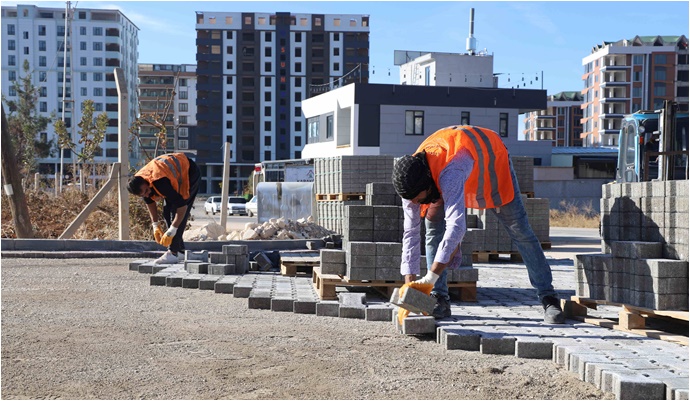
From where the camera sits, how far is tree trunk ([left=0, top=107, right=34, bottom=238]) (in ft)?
51.4

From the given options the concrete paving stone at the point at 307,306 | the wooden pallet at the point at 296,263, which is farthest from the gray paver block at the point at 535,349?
the wooden pallet at the point at 296,263

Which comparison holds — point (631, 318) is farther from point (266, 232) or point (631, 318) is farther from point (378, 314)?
point (266, 232)

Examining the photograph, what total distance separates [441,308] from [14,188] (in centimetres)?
1136

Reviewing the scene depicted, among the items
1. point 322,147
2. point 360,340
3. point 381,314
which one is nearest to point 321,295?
point 381,314

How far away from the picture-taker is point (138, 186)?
11.2 metres

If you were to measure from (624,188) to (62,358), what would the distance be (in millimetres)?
5009

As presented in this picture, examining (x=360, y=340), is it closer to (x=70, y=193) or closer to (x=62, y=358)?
(x=62, y=358)

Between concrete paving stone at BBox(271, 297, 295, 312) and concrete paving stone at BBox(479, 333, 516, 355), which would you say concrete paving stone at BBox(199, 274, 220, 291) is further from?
concrete paving stone at BBox(479, 333, 516, 355)

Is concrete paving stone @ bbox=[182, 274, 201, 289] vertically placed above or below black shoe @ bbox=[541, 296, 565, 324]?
below

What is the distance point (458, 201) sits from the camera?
602 cm

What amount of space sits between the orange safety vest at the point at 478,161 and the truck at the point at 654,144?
9.28 meters

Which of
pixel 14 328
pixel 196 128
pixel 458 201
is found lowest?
pixel 14 328

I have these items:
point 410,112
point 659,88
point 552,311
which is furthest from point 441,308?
point 659,88

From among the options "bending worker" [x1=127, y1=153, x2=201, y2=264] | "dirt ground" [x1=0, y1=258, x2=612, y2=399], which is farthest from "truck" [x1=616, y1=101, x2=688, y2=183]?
"dirt ground" [x1=0, y1=258, x2=612, y2=399]
